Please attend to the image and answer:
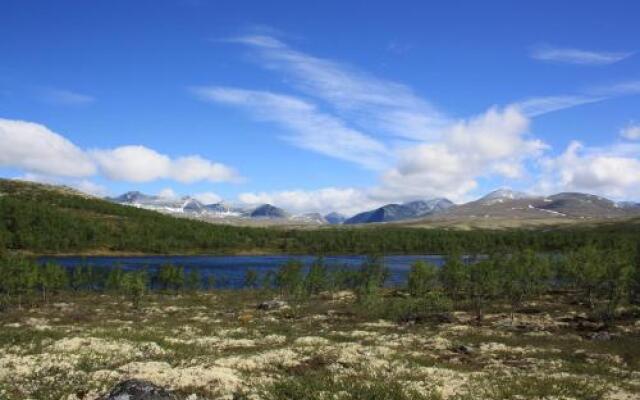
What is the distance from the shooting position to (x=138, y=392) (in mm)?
24312

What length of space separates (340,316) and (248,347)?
2568cm

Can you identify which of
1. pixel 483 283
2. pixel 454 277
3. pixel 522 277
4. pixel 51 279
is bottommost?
pixel 51 279

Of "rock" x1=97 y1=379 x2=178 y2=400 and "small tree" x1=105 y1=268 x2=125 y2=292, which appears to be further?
"small tree" x1=105 y1=268 x2=125 y2=292

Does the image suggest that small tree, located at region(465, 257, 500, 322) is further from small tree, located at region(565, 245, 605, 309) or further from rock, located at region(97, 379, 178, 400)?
rock, located at region(97, 379, 178, 400)

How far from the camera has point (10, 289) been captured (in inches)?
3504

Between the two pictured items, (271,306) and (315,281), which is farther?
(315,281)

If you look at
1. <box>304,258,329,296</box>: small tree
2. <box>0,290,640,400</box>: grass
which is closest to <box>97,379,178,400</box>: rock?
<box>0,290,640,400</box>: grass

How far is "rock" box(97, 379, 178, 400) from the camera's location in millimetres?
24156

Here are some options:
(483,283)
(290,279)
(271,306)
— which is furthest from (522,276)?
(290,279)

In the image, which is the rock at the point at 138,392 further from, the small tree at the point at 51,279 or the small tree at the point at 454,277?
the small tree at the point at 51,279

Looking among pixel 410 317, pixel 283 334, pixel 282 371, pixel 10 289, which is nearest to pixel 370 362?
pixel 282 371

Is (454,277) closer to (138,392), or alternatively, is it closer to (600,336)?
(600,336)

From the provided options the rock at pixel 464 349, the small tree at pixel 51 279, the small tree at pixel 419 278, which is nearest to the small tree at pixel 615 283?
the small tree at pixel 419 278

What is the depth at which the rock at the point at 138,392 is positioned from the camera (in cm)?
2416
